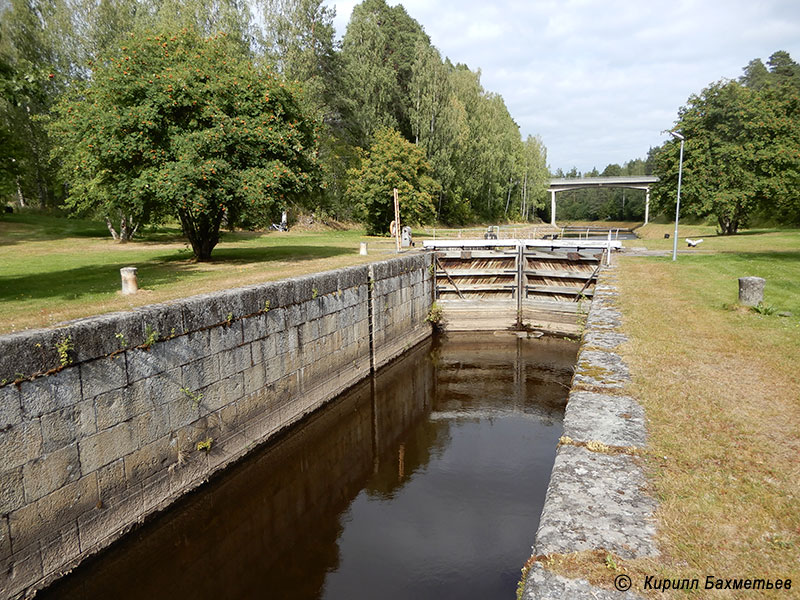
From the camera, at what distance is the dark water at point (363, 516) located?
197 inches

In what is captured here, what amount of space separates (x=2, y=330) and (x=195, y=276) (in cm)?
652

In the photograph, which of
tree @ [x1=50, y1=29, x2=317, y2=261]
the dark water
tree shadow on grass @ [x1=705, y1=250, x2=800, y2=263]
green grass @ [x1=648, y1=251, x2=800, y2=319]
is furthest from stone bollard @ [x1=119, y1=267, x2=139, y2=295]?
tree shadow on grass @ [x1=705, y1=250, x2=800, y2=263]

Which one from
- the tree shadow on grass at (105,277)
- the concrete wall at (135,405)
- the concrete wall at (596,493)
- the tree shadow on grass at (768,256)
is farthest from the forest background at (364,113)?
the concrete wall at (596,493)

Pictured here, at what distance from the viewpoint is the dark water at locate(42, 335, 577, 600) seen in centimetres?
502

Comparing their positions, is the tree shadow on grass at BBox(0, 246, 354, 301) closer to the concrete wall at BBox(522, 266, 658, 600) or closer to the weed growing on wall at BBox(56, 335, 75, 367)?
the weed growing on wall at BBox(56, 335, 75, 367)

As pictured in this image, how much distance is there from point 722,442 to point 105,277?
1305cm

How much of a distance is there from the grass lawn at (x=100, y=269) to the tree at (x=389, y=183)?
627cm

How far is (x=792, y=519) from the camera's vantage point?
2.57 m

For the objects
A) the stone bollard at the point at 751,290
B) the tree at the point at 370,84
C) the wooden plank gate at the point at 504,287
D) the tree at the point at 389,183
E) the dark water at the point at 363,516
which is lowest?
the dark water at the point at 363,516

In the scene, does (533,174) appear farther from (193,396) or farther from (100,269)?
(193,396)

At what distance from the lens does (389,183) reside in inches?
1215

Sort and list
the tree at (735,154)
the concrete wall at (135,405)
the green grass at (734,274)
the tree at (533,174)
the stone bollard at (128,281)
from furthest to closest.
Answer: the tree at (533,174) < the tree at (735,154) < the stone bollard at (128,281) < the green grass at (734,274) < the concrete wall at (135,405)

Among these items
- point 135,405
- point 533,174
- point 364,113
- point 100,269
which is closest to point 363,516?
point 135,405

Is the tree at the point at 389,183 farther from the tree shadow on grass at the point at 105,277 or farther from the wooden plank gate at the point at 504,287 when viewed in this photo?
the wooden plank gate at the point at 504,287
